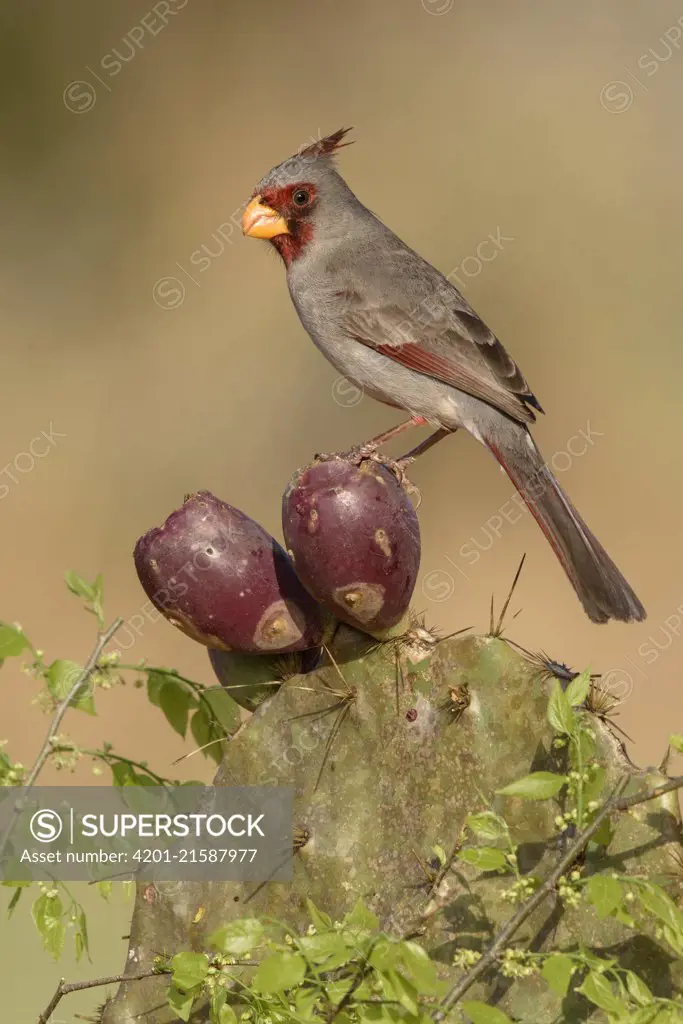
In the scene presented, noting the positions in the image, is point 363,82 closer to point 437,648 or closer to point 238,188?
point 238,188

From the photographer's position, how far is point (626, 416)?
7488 mm

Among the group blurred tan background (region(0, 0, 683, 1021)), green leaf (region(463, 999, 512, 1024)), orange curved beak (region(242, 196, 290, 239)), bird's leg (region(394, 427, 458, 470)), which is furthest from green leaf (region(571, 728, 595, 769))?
blurred tan background (region(0, 0, 683, 1021))

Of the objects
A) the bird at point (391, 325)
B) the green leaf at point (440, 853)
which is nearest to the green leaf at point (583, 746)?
the green leaf at point (440, 853)

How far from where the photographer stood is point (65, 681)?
2.24 metres

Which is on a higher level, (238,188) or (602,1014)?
(238,188)

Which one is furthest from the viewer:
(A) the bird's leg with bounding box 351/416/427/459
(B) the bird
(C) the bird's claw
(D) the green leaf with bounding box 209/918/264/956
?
(B) the bird

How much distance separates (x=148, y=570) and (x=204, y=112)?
6.51m

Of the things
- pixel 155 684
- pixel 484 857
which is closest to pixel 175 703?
pixel 155 684

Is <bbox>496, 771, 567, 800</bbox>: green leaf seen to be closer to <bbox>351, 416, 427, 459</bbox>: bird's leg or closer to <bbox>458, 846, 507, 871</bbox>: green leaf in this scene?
<bbox>458, 846, 507, 871</bbox>: green leaf

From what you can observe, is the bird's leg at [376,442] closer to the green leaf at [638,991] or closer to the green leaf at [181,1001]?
the green leaf at [181,1001]

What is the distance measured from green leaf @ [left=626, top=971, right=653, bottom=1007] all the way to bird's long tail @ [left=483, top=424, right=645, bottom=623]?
1231 mm

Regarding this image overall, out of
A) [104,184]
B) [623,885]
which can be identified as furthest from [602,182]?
[623,885]

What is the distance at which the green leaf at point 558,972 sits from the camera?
1.67 metres

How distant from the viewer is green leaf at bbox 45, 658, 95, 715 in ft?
7.30
